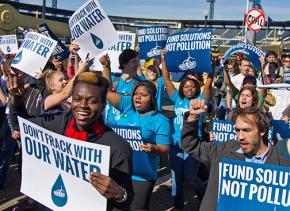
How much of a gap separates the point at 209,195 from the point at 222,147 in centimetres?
38

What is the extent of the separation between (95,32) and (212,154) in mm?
2866

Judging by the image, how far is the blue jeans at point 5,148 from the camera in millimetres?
6184

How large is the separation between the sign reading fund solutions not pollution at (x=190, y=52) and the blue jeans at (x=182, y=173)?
1.38 metres

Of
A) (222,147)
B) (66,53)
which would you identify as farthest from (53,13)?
(222,147)

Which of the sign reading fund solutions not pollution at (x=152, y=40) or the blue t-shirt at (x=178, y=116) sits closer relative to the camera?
the blue t-shirt at (x=178, y=116)

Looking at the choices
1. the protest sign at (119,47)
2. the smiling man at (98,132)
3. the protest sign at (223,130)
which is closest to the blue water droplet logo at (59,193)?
Result: the smiling man at (98,132)

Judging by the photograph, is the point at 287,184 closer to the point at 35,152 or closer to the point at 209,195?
the point at 209,195

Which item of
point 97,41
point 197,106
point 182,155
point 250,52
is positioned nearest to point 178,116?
point 182,155

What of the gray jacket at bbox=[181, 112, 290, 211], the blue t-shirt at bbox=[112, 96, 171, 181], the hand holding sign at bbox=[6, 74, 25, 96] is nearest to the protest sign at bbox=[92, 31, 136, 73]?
the blue t-shirt at bbox=[112, 96, 171, 181]

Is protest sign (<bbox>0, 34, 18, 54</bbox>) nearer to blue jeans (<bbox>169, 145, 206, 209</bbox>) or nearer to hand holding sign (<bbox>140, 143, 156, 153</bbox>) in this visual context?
blue jeans (<bbox>169, 145, 206, 209</bbox>)

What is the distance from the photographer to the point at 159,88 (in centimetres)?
710

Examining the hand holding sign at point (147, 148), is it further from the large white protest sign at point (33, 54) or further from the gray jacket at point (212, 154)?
the large white protest sign at point (33, 54)

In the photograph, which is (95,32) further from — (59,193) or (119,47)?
(59,193)

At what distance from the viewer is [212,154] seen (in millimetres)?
3316
